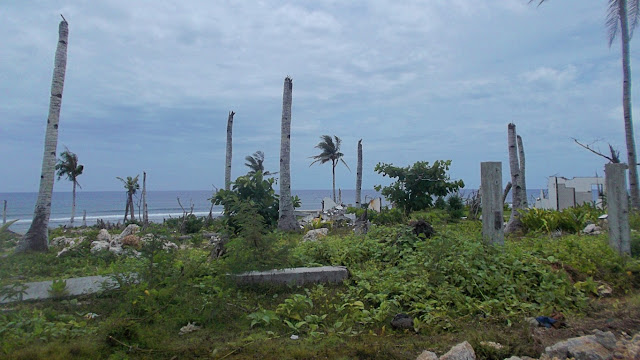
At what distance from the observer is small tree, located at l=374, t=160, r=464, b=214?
10680 mm

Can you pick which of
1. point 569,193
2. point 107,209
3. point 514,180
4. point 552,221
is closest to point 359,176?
point 514,180

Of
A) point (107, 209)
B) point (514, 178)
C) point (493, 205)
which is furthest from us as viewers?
point (107, 209)

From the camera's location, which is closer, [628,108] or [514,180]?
[514,180]

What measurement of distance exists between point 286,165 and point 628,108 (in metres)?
11.2

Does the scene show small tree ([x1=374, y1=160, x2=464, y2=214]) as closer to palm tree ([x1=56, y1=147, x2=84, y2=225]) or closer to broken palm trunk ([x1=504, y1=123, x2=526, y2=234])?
broken palm trunk ([x1=504, y1=123, x2=526, y2=234])

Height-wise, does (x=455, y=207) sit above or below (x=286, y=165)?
below

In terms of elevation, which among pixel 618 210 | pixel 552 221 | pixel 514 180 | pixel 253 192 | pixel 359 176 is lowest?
pixel 552 221

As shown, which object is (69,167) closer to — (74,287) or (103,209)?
(74,287)

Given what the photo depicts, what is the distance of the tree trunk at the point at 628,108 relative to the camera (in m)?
14.3

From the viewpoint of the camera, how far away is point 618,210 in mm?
7391

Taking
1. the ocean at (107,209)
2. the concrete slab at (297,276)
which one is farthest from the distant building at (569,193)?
the concrete slab at (297,276)

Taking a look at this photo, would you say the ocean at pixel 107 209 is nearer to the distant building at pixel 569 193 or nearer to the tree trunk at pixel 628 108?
the distant building at pixel 569 193

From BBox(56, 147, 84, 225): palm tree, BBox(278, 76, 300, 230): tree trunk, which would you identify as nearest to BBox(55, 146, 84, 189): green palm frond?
BBox(56, 147, 84, 225): palm tree

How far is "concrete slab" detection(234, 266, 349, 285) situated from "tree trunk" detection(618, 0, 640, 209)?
1230cm
